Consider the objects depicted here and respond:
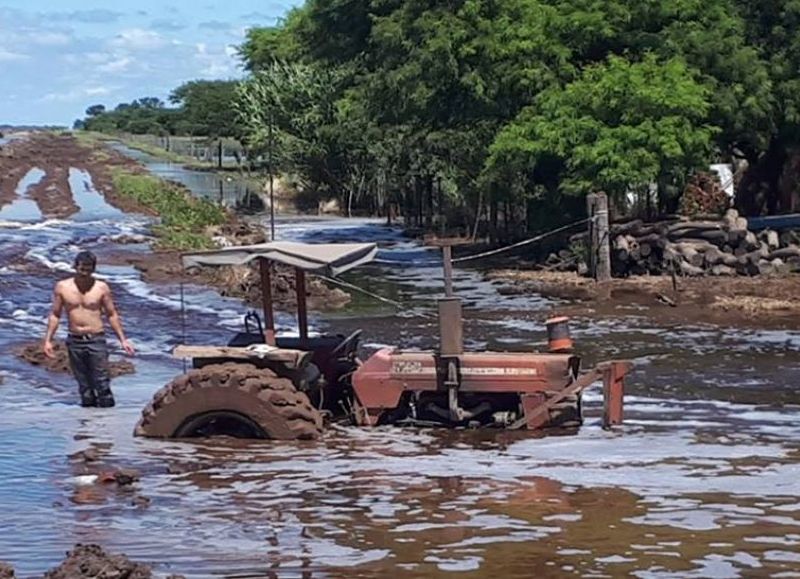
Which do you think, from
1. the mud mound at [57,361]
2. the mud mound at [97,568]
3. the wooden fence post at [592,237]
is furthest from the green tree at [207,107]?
the mud mound at [97,568]

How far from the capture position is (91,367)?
16016mm

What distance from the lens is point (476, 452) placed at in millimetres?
13625

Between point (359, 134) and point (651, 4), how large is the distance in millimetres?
20336

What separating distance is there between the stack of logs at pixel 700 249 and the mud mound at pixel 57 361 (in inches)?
503

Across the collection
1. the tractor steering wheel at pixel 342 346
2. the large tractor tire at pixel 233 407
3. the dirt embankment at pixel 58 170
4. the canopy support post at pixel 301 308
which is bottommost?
the large tractor tire at pixel 233 407

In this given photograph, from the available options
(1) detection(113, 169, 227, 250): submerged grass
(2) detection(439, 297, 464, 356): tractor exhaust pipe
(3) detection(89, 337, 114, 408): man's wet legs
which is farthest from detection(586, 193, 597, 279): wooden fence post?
(2) detection(439, 297, 464, 356): tractor exhaust pipe

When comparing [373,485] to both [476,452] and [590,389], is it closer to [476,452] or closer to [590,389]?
[476,452]

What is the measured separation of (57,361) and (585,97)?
1502 centimetres

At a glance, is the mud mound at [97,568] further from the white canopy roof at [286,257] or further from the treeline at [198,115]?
the treeline at [198,115]

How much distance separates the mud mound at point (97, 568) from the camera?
27.2ft

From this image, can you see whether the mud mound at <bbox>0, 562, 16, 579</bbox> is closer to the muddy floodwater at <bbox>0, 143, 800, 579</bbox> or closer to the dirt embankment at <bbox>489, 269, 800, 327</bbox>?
the muddy floodwater at <bbox>0, 143, 800, 579</bbox>

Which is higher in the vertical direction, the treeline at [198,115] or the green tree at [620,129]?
the treeline at [198,115]

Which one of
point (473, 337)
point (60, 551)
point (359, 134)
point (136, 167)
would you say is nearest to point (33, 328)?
point (473, 337)

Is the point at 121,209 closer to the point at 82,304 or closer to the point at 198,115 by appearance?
the point at 82,304
